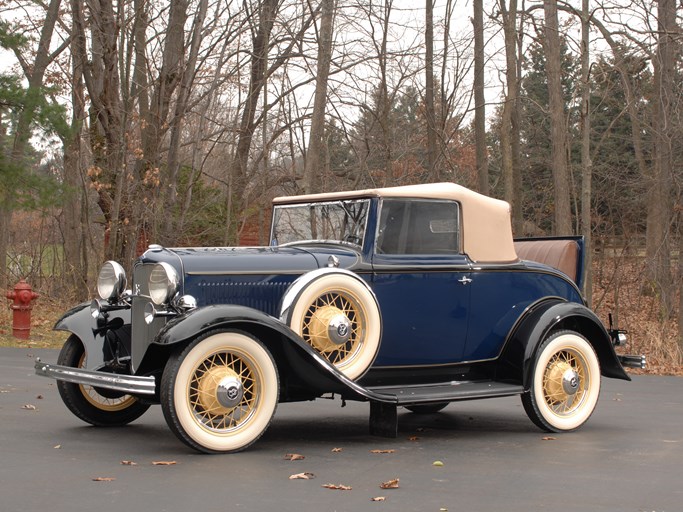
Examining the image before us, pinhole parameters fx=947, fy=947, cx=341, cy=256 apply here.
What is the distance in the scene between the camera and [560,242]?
8.88 metres

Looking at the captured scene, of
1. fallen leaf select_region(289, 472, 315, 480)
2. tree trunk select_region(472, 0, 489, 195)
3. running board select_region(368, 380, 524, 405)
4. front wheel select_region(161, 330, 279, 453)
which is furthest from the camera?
tree trunk select_region(472, 0, 489, 195)

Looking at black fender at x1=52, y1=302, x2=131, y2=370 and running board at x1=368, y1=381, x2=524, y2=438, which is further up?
black fender at x1=52, y1=302, x2=131, y2=370

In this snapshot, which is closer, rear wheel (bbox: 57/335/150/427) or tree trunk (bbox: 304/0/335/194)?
rear wheel (bbox: 57/335/150/427)

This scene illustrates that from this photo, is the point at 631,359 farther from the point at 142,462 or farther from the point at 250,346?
the point at 142,462

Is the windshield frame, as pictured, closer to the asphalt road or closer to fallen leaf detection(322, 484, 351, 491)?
the asphalt road

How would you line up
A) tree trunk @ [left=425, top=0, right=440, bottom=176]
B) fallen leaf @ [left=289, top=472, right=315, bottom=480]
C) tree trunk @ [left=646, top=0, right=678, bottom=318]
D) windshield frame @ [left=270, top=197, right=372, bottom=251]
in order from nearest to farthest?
fallen leaf @ [left=289, top=472, right=315, bottom=480] → windshield frame @ [left=270, top=197, right=372, bottom=251] → tree trunk @ [left=646, top=0, right=678, bottom=318] → tree trunk @ [left=425, top=0, right=440, bottom=176]

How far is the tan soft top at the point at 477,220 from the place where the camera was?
26.1ft

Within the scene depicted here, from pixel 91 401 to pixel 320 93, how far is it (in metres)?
12.8

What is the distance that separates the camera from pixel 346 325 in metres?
6.94

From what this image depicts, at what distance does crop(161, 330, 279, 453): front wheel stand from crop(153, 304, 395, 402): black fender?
11cm

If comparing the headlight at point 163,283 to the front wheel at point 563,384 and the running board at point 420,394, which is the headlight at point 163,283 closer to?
the running board at point 420,394

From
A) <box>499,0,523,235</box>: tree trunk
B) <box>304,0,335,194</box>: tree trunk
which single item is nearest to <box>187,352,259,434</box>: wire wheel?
<box>304,0,335,194</box>: tree trunk

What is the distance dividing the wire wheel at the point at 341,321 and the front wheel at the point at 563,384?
1.63 metres

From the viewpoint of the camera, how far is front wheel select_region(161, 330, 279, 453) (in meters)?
6.25
